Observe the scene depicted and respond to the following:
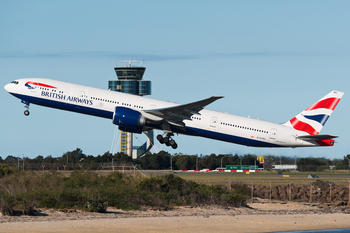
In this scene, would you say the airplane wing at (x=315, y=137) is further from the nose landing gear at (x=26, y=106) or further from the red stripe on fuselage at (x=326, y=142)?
the nose landing gear at (x=26, y=106)

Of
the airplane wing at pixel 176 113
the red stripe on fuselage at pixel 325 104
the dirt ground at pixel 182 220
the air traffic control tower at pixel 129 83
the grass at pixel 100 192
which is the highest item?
the air traffic control tower at pixel 129 83

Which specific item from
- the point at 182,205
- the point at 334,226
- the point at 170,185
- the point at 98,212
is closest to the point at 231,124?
the point at 170,185

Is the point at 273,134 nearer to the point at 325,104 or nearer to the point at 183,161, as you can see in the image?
the point at 325,104

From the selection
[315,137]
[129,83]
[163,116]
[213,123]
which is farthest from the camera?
[129,83]

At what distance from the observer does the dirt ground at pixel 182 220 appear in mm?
22453

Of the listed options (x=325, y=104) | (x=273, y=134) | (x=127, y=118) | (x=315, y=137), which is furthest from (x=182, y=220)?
(x=325, y=104)

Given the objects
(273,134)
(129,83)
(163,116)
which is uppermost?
(129,83)

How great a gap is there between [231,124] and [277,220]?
15.5 m

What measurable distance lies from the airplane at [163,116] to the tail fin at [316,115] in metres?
0.12

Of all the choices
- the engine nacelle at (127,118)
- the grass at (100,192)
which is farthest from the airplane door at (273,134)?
the engine nacelle at (127,118)

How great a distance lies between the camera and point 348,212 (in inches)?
1347

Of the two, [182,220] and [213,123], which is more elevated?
[213,123]

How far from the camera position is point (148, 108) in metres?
41.7

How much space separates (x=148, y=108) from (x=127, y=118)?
8.90 feet
